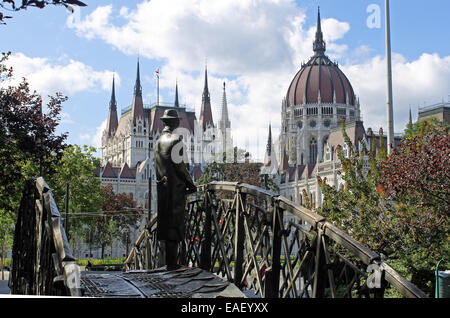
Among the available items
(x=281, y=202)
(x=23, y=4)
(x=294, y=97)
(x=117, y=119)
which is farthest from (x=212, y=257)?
(x=117, y=119)

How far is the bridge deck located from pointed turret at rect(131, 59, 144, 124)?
108665 millimetres

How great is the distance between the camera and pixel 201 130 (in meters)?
116

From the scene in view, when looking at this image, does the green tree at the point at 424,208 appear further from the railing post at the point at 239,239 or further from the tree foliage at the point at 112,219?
the tree foliage at the point at 112,219

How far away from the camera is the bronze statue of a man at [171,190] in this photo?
22.0 feet

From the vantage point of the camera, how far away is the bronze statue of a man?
264 inches

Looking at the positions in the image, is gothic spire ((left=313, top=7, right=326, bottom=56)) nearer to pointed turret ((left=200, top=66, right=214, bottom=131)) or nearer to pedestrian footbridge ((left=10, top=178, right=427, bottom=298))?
pointed turret ((left=200, top=66, right=214, bottom=131))

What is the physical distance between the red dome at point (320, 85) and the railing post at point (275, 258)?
112 m

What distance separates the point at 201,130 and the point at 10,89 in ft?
335

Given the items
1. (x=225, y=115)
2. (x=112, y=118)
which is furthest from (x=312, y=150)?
(x=112, y=118)

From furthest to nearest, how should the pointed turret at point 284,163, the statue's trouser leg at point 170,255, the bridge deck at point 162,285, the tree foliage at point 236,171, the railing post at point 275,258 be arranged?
the pointed turret at point 284,163 → the tree foliage at point 236,171 → the statue's trouser leg at point 170,255 → the bridge deck at point 162,285 → the railing post at point 275,258

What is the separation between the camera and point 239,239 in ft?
20.1

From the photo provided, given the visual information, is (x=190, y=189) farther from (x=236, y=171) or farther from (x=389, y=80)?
(x=236, y=171)

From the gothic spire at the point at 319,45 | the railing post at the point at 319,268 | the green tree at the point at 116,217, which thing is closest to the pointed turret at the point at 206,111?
the gothic spire at the point at 319,45

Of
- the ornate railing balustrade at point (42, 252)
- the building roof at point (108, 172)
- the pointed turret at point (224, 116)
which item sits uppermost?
the pointed turret at point (224, 116)
